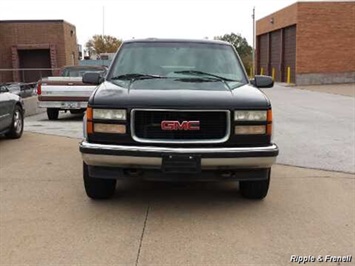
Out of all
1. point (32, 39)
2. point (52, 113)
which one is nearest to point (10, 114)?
point (52, 113)

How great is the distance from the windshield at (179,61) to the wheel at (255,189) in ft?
4.11

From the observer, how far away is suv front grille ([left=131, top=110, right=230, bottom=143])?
489cm

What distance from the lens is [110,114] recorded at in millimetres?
4883

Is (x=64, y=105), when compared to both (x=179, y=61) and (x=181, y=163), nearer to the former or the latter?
(x=179, y=61)

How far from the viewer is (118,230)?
4707mm

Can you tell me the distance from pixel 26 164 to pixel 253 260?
4.68 meters

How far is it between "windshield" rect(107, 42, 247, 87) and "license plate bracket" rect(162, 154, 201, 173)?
1448 millimetres

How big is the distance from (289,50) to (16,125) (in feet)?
102

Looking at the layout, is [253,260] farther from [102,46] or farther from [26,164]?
[102,46]

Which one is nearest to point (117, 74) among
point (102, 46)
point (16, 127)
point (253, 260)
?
point (253, 260)

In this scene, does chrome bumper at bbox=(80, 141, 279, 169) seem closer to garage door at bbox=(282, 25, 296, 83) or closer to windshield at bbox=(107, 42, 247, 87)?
windshield at bbox=(107, 42, 247, 87)

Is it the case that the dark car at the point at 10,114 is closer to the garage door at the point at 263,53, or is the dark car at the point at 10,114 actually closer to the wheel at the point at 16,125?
the wheel at the point at 16,125

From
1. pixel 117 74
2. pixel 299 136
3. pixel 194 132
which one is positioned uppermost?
pixel 117 74

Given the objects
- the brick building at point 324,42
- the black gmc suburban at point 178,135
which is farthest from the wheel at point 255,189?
the brick building at point 324,42
